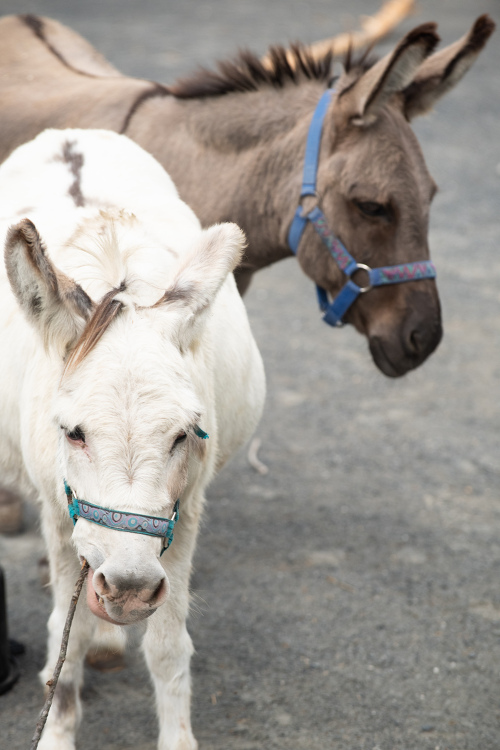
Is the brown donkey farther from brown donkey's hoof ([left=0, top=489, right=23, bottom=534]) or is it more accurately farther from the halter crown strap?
brown donkey's hoof ([left=0, top=489, right=23, bottom=534])

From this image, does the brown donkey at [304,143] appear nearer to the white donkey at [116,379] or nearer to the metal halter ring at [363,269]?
the metal halter ring at [363,269]

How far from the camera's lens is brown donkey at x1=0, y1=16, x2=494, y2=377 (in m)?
3.25

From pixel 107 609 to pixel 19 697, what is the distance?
1562 mm

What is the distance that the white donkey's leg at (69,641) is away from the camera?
2.49 m

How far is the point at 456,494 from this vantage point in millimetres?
4520

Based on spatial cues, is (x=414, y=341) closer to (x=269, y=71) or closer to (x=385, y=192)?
(x=385, y=192)

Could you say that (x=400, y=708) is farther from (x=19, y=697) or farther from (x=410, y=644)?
(x=19, y=697)

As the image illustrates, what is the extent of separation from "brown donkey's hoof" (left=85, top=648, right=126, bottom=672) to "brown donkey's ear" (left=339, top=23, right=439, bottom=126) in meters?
2.53

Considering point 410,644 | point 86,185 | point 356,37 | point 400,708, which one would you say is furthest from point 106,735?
point 356,37

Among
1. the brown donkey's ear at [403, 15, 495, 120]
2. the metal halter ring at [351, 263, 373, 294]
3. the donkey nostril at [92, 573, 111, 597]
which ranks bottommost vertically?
the metal halter ring at [351, 263, 373, 294]

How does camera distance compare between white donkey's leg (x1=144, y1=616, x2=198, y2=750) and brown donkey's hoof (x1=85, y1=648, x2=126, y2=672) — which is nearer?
white donkey's leg (x1=144, y1=616, x2=198, y2=750)

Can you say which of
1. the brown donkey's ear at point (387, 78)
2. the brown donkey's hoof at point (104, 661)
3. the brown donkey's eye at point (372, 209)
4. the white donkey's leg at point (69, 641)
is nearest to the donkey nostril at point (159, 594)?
the white donkey's leg at point (69, 641)

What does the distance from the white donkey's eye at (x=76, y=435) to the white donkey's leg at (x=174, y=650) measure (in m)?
0.67

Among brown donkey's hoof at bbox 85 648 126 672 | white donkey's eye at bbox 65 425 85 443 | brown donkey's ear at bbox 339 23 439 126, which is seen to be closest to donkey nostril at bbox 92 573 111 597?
white donkey's eye at bbox 65 425 85 443
